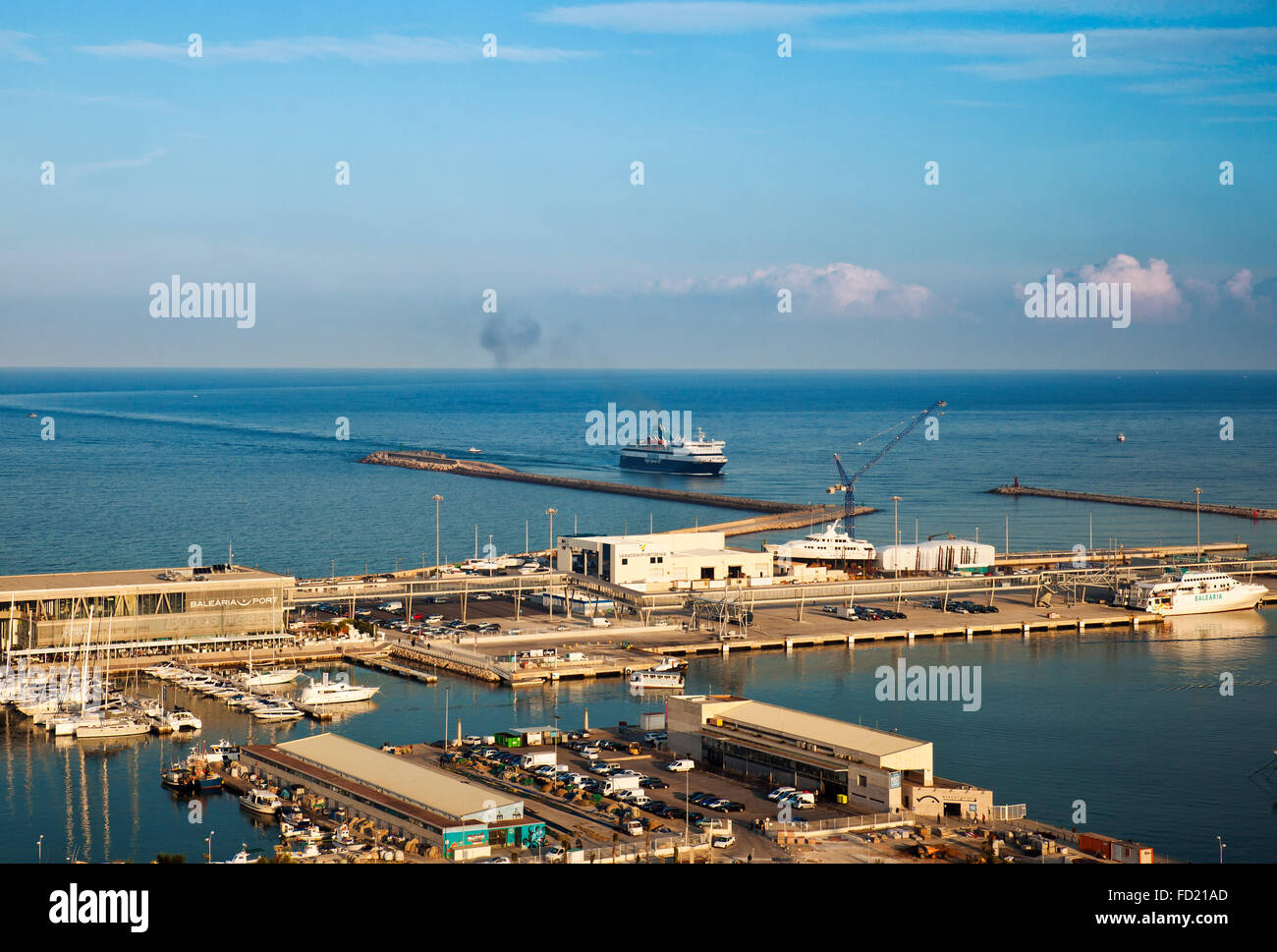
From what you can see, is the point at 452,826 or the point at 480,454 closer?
the point at 452,826

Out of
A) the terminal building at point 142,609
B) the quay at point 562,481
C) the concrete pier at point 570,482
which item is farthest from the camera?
the quay at point 562,481

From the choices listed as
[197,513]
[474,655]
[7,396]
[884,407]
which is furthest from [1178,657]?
[7,396]

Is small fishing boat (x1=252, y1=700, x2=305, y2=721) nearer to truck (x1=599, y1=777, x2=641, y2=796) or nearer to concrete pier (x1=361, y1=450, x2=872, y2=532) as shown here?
truck (x1=599, y1=777, x2=641, y2=796)

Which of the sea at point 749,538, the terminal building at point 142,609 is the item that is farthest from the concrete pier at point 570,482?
the terminal building at point 142,609

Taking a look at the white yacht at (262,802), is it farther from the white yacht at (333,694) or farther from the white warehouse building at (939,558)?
the white warehouse building at (939,558)

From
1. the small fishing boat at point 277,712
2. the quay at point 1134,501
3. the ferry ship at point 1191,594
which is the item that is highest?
the quay at point 1134,501

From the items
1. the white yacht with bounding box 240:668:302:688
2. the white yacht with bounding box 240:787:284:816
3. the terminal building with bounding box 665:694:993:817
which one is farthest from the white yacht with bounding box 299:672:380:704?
the terminal building with bounding box 665:694:993:817
